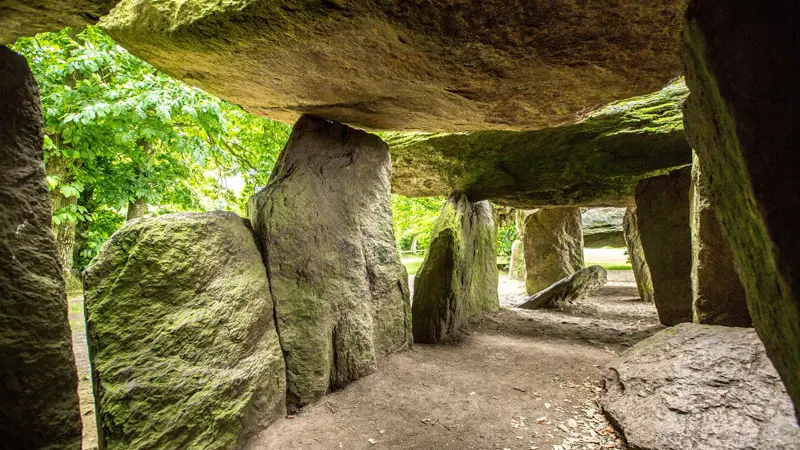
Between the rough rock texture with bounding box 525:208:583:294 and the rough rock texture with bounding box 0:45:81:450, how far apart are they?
29.6 ft

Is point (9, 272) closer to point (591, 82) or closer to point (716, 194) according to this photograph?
point (716, 194)

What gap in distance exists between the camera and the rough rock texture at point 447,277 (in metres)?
5.07

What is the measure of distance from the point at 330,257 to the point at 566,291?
5744 mm

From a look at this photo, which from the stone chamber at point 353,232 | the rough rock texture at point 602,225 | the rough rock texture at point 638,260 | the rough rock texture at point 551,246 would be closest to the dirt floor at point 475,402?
the stone chamber at point 353,232

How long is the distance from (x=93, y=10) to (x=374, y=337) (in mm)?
3120

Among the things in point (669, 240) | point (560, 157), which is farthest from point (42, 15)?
point (669, 240)

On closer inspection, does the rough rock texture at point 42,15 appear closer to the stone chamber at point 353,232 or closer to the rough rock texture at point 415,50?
the stone chamber at point 353,232

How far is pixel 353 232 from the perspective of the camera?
381cm

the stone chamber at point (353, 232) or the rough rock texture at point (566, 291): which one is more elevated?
the stone chamber at point (353, 232)

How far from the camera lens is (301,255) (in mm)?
3305

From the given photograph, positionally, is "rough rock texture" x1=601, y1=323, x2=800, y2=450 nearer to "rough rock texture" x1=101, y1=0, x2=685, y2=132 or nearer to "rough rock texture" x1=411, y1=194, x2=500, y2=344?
"rough rock texture" x1=101, y1=0, x2=685, y2=132

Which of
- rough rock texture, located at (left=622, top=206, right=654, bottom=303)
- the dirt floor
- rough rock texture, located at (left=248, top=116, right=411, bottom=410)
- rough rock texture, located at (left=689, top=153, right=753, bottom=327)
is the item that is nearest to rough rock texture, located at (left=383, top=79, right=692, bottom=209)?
rough rock texture, located at (left=689, top=153, right=753, bottom=327)

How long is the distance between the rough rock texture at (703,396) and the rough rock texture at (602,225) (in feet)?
29.5

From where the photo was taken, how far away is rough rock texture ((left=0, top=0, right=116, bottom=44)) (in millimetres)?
1955
